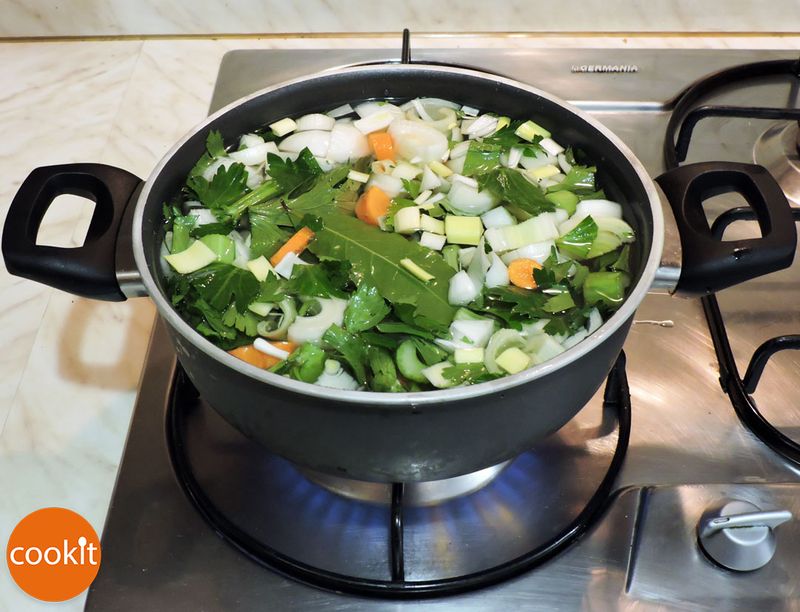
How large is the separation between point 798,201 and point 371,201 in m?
0.71

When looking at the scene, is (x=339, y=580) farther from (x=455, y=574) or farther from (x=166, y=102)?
(x=166, y=102)

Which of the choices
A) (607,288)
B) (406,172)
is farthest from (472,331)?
(406,172)

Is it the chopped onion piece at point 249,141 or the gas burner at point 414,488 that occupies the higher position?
the chopped onion piece at point 249,141

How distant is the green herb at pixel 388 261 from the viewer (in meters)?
0.77

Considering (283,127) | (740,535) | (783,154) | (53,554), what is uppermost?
(283,127)

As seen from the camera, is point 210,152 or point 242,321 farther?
point 210,152

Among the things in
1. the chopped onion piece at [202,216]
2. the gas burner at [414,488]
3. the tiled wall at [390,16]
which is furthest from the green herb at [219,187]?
the tiled wall at [390,16]

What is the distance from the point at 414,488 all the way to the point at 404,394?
0.98 feet

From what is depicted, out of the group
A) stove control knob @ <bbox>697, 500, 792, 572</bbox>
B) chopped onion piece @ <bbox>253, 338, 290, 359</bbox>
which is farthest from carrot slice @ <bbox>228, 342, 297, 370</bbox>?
stove control knob @ <bbox>697, 500, 792, 572</bbox>

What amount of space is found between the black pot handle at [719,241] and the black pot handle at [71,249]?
22.0 inches

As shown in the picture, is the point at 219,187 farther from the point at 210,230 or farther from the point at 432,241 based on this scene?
the point at 432,241

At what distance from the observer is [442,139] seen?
0.94 meters

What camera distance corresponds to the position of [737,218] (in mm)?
951

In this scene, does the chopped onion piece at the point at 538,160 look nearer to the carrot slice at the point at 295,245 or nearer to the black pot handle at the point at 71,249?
the carrot slice at the point at 295,245
